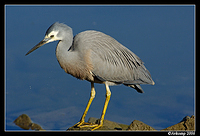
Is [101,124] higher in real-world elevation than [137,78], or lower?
lower

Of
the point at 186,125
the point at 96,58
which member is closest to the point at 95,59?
the point at 96,58

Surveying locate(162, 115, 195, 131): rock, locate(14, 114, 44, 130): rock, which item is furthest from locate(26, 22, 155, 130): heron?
locate(14, 114, 44, 130): rock

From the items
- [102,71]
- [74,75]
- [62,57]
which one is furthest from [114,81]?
[62,57]

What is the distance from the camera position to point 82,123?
657cm

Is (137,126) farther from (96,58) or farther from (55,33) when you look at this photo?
(55,33)

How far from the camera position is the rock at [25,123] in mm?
7926

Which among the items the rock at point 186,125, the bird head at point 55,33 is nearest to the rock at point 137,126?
the rock at point 186,125

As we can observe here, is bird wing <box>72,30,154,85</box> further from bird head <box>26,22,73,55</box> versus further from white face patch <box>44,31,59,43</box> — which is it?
white face patch <box>44,31,59,43</box>

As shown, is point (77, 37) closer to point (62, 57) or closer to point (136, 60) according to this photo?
point (62, 57)

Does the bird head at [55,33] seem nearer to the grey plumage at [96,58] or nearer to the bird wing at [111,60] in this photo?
the grey plumage at [96,58]

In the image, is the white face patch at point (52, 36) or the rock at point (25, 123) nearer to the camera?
the white face patch at point (52, 36)

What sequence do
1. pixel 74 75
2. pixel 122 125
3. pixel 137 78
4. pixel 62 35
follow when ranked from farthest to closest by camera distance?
1. pixel 122 125
2. pixel 137 78
3. pixel 74 75
4. pixel 62 35

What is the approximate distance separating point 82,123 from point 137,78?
1.67 m
